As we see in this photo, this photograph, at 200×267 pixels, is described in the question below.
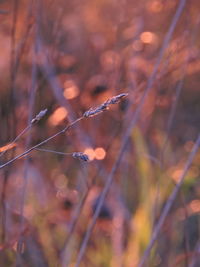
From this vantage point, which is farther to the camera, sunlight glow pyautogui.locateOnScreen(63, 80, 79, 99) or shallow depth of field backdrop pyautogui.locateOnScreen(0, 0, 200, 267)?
sunlight glow pyautogui.locateOnScreen(63, 80, 79, 99)

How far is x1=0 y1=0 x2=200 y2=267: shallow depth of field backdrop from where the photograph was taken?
4.35 ft

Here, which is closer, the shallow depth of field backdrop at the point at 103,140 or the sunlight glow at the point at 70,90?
the shallow depth of field backdrop at the point at 103,140

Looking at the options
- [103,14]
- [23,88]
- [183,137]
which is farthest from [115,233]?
[103,14]

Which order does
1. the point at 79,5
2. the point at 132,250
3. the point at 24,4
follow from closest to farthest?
the point at 132,250, the point at 24,4, the point at 79,5

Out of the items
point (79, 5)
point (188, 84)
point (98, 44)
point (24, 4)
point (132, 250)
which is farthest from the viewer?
point (188, 84)

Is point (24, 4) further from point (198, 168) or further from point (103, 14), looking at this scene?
point (198, 168)

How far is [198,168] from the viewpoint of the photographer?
181 cm

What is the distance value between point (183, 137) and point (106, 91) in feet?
1.34

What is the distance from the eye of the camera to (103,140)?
1769mm

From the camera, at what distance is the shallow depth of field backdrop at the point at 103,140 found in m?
1.33

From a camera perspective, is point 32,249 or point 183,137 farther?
point 183,137

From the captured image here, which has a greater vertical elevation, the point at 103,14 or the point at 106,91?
the point at 103,14

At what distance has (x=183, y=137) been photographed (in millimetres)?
1971

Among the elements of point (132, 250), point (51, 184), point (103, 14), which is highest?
point (103, 14)
